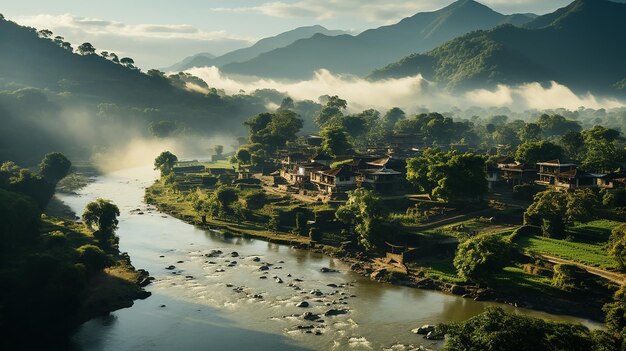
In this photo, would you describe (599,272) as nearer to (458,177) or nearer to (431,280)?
(431,280)

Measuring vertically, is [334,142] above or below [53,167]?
above

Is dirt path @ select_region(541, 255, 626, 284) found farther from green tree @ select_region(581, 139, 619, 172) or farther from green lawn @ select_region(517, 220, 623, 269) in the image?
green tree @ select_region(581, 139, 619, 172)

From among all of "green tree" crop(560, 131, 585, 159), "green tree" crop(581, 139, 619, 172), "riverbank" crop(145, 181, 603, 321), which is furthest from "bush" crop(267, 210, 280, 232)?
"green tree" crop(560, 131, 585, 159)

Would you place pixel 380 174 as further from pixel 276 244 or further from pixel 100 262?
pixel 100 262

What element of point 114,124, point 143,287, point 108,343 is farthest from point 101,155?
point 108,343

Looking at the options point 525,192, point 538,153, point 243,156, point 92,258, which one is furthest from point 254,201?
point 538,153
